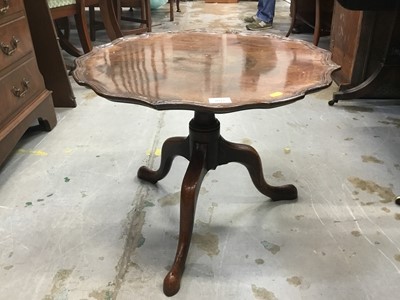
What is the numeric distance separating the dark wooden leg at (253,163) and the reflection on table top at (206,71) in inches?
11.2

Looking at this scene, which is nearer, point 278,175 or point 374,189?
point 374,189

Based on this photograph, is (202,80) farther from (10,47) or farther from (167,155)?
(10,47)

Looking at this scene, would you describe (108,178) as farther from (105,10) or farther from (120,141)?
(105,10)

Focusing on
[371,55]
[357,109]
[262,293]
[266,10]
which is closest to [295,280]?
[262,293]

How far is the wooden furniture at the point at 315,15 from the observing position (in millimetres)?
3010

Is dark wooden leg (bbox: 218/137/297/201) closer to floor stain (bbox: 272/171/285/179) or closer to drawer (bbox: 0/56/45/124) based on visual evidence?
floor stain (bbox: 272/171/285/179)

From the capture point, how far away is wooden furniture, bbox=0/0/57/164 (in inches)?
60.4

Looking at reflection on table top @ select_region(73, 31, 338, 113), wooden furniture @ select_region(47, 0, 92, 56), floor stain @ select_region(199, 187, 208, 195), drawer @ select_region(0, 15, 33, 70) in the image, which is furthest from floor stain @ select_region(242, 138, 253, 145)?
wooden furniture @ select_region(47, 0, 92, 56)

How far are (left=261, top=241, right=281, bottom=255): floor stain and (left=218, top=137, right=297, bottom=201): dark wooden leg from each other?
0.74 ft

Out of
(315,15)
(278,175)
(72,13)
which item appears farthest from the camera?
(315,15)

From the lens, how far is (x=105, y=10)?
298 cm

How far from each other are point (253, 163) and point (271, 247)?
289 mm

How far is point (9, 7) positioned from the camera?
5.21ft

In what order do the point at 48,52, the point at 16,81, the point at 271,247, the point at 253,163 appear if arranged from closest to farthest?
the point at 271,247 → the point at 253,163 → the point at 16,81 → the point at 48,52
